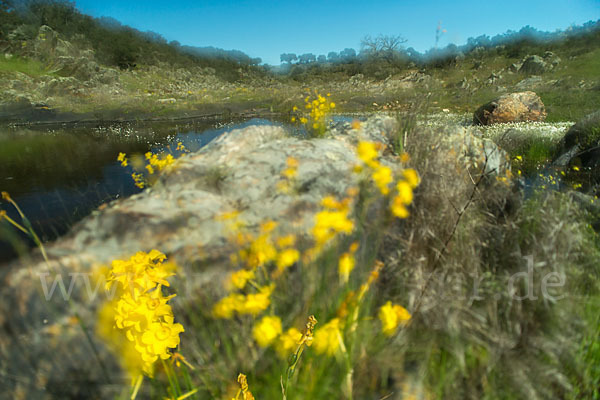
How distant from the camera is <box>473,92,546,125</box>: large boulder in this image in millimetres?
11711

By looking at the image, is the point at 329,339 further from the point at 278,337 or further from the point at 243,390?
the point at 243,390

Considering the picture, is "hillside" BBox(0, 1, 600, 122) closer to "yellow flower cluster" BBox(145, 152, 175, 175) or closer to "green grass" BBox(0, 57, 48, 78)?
"green grass" BBox(0, 57, 48, 78)

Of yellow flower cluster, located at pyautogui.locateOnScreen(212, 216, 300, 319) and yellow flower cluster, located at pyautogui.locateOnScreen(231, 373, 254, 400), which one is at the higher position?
yellow flower cluster, located at pyautogui.locateOnScreen(212, 216, 300, 319)

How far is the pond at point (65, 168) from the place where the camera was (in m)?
4.86

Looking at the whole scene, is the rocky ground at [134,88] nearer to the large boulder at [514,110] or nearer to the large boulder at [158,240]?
the large boulder at [514,110]

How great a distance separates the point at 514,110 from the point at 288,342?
14.5m

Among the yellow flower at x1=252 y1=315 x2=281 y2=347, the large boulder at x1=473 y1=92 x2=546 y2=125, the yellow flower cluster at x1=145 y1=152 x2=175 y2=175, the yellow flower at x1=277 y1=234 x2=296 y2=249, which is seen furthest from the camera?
the large boulder at x1=473 y1=92 x2=546 y2=125

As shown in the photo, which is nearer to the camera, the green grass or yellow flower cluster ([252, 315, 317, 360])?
yellow flower cluster ([252, 315, 317, 360])

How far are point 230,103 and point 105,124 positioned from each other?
8081 millimetres

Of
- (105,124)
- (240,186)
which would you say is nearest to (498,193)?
(240,186)

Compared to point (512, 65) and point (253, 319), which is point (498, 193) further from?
point (512, 65)

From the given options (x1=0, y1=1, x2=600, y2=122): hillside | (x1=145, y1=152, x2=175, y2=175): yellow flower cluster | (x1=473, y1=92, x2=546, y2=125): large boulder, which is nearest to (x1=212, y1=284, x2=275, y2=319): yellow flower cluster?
(x1=145, y1=152, x2=175, y2=175): yellow flower cluster

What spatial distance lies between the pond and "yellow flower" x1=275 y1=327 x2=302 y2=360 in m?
1.51

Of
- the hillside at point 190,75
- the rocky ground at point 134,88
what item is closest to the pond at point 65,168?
the rocky ground at point 134,88
